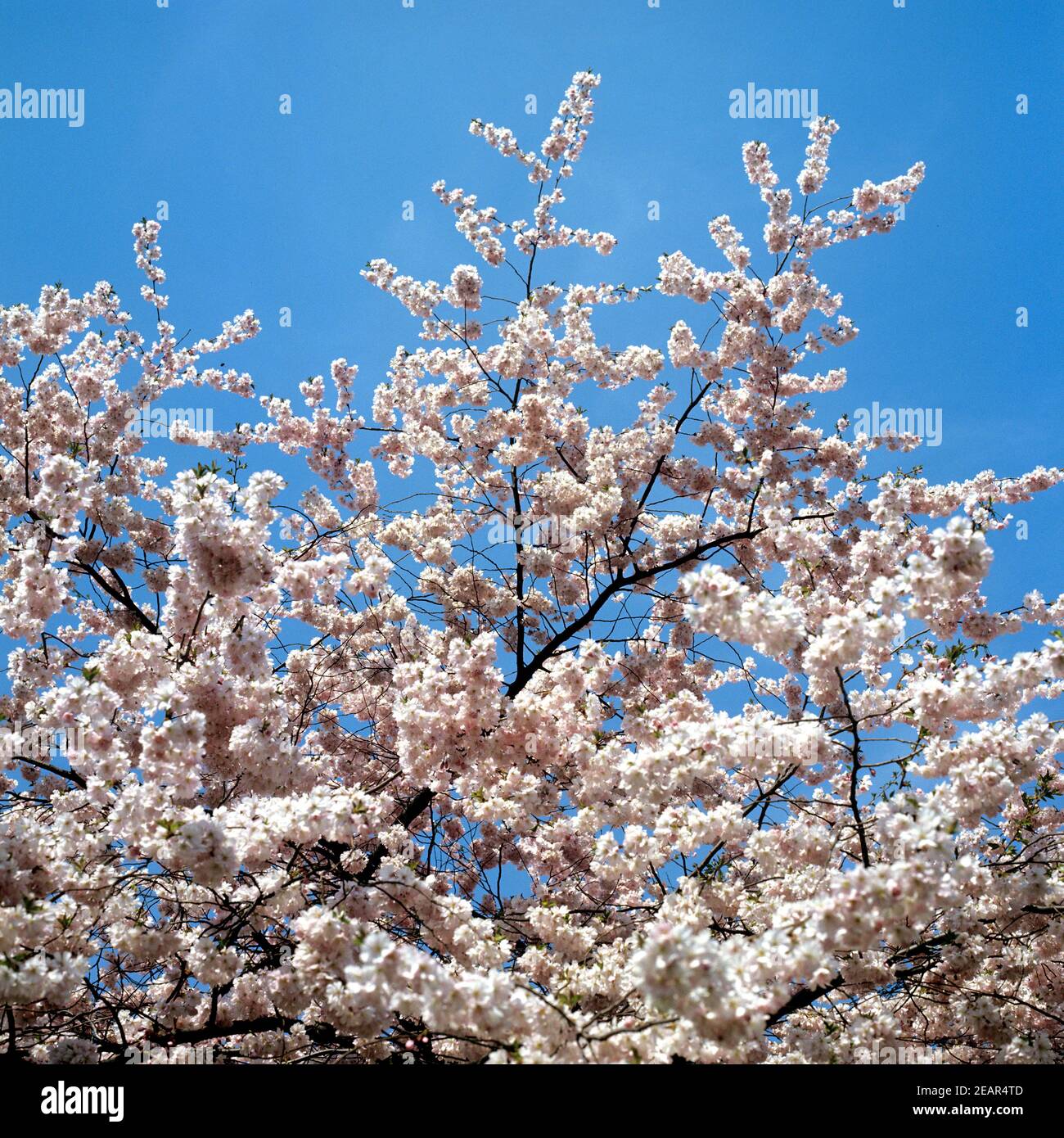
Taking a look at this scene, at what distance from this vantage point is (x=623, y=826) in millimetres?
5938

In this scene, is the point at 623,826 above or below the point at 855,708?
below

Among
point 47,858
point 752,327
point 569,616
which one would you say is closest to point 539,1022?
point 47,858

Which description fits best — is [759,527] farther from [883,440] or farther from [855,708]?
[883,440]

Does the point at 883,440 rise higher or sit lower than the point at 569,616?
higher

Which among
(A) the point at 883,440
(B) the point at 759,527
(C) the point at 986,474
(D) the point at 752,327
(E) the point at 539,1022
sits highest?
(D) the point at 752,327

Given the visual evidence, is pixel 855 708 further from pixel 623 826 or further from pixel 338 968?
pixel 338 968

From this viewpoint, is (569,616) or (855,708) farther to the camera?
(569,616)

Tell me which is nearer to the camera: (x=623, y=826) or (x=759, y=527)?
(x=623, y=826)

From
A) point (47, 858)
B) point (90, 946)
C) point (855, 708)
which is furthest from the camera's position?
point (855, 708)

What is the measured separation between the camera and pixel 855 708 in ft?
24.7

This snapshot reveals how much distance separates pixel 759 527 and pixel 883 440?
3.39 m
